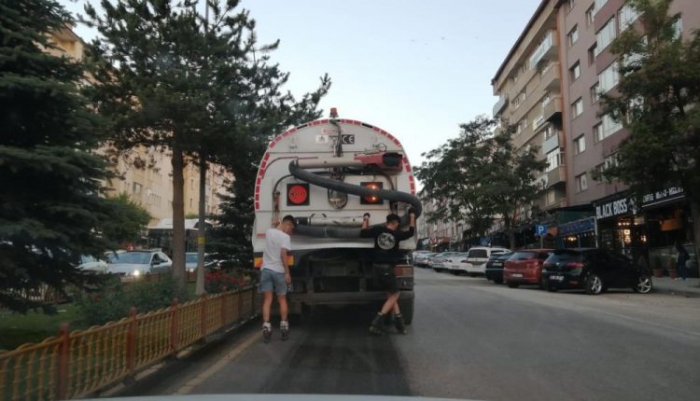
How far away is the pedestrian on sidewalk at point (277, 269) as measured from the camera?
8.59 metres

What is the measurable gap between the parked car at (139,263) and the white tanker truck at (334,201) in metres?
12.1

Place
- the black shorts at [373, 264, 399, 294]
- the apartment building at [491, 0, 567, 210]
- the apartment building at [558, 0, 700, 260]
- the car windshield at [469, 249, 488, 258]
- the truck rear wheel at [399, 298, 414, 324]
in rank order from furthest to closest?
the apartment building at [491, 0, 567, 210] < the car windshield at [469, 249, 488, 258] < the apartment building at [558, 0, 700, 260] < the truck rear wheel at [399, 298, 414, 324] < the black shorts at [373, 264, 399, 294]

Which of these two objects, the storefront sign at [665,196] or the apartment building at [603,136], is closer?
the storefront sign at [665,196]

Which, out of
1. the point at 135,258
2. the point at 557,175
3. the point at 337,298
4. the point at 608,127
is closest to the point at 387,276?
the point at 337,298

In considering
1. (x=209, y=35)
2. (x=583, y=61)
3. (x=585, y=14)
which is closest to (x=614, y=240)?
(x=583, y=61)

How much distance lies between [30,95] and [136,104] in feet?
21.8

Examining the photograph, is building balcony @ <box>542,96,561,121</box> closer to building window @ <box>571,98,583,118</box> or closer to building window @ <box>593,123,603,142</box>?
building window @ <box>571,98,583,118</box>

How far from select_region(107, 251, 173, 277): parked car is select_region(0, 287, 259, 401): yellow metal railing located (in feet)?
43.3

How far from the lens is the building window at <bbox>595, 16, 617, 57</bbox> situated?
109ft

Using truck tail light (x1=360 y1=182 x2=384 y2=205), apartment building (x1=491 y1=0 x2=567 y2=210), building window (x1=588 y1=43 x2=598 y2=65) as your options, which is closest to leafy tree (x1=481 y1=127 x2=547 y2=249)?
apartment building (x1=491 y1=0 x2=567 y2=210)

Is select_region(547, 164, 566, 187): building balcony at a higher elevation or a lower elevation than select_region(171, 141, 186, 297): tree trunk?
higher

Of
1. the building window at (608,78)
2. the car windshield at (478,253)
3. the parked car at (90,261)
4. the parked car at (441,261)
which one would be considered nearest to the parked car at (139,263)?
the parked car at (90,261)

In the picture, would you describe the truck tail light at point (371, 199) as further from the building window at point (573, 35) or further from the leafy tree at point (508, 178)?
the building window at point (573, 35)

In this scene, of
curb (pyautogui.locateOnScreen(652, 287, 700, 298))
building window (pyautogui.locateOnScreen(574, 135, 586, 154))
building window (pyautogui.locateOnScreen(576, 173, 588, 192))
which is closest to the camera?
curb (pyautogui.locateOnScreen(652, 287, 700, 298))
